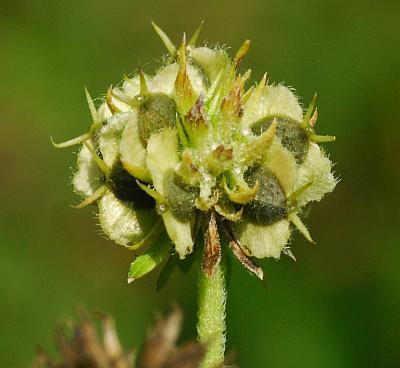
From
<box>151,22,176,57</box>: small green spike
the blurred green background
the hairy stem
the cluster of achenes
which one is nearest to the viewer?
the cluster of achenes

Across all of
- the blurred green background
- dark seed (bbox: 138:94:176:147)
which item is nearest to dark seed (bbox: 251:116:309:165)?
dark seed (bbox: 138:94:176:147)

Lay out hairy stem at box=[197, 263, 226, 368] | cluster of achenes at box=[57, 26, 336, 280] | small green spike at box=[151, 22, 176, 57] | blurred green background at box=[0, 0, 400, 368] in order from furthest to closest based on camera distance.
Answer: blurred green background at box=[0, 0, 400, 368] < small green spike at box=[151, 22, 176, 57] < hairy stem at box=[197, 263, 226, 368] < cluster of achenes at box=[57, 26, 336, 280]

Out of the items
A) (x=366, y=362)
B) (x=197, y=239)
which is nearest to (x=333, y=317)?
(x=366, y=362)

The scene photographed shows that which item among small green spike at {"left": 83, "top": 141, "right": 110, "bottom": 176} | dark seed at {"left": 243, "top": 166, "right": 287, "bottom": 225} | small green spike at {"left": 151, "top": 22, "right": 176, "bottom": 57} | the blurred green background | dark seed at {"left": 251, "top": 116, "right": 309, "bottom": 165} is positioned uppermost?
the blurred green background

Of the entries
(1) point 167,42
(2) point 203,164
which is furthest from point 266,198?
(1) point 167,42

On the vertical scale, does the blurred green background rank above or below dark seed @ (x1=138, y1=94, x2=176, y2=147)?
above

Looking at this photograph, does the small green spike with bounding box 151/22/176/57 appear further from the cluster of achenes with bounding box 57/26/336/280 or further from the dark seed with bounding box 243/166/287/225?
the dark seed with bounding box 243/166/287/225

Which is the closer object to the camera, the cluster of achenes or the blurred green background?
the cluster of achenes
